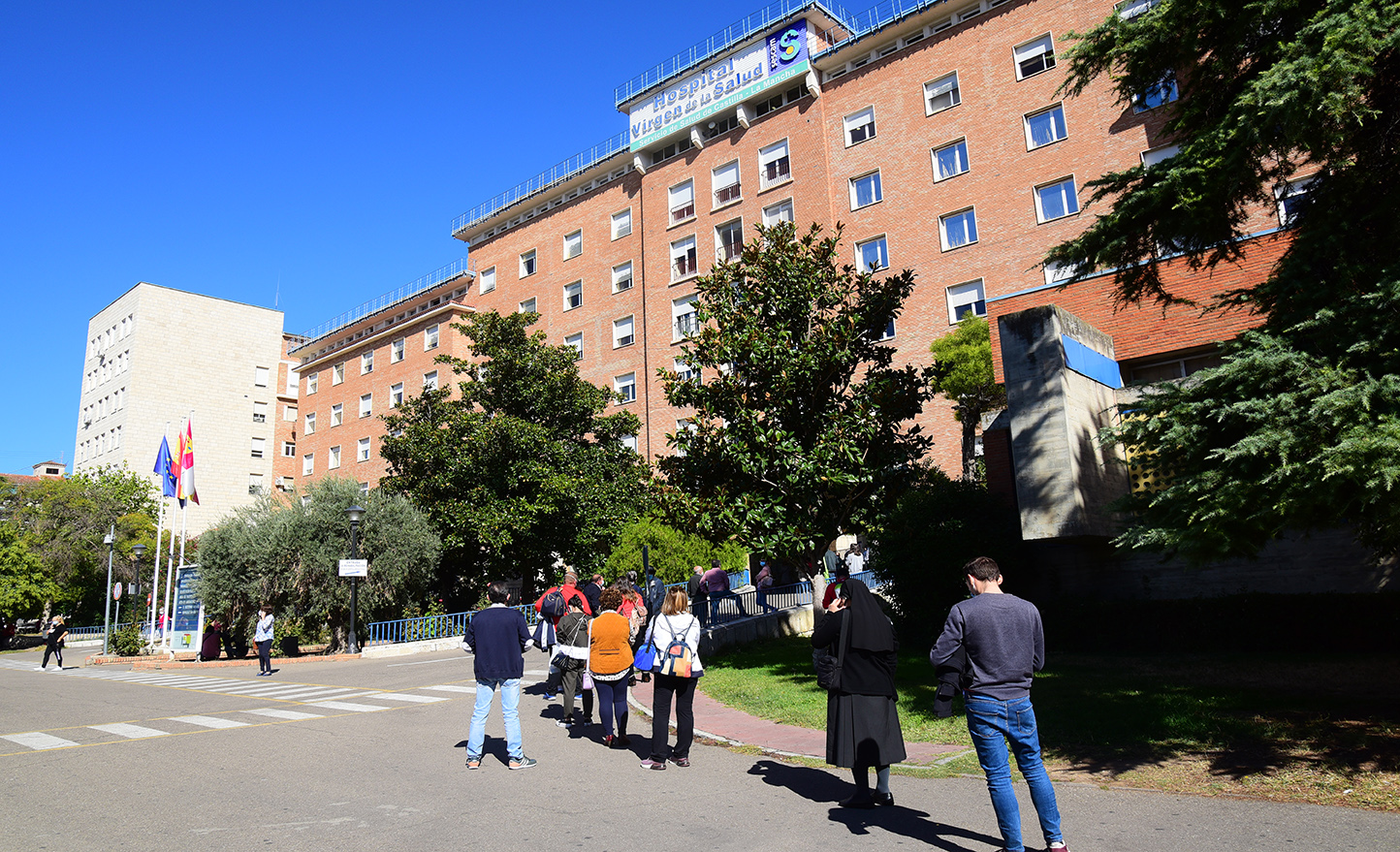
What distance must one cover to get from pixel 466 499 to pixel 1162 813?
24.7 metres

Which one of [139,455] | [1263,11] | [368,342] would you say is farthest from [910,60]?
[139,455]

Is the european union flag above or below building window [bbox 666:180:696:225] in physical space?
below

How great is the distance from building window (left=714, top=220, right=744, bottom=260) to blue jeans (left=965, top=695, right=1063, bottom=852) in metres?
31.2

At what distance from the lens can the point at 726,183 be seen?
36094mm

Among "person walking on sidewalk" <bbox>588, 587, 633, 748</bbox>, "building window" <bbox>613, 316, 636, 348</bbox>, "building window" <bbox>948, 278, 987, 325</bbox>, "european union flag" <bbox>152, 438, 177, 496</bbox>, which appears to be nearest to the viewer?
"person walking on sidewalk" <bbox>588, 587, 633, 748</bbox>

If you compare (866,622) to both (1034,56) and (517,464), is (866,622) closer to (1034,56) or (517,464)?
(517,464)

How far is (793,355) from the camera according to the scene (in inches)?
554

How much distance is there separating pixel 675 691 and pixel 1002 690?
12.4 feet

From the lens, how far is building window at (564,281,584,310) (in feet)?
136

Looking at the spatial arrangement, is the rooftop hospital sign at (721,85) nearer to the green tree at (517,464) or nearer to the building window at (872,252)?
the building window at (872,252)

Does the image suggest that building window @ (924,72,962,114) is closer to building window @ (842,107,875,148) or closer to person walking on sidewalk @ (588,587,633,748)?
building window @ (842,107,875,148)

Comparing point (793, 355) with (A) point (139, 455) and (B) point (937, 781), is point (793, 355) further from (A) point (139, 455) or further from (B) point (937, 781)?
(A) point (139, 455)

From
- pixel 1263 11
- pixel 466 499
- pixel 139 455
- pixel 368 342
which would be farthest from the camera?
pixel 139 455

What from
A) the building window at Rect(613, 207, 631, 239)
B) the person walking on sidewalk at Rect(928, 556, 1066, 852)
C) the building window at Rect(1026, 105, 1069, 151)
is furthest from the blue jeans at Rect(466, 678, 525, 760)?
the building window at Rect(613, 207, 631, 239)
